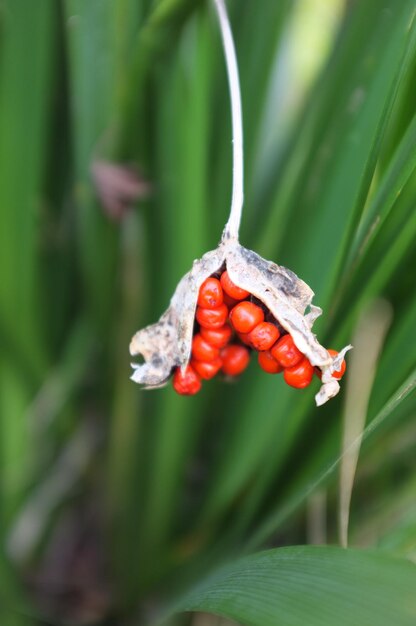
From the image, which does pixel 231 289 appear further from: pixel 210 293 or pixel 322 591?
pixel 322 591

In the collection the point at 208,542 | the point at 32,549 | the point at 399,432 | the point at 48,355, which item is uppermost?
the point at 399,432

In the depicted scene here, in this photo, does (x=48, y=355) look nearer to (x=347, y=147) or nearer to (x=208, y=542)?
(x=208, y=542)

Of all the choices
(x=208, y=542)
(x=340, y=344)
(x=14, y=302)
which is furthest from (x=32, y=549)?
(x=340, y=344)

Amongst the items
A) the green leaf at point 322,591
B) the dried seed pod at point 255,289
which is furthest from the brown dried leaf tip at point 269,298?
the green leaf at point 322,591

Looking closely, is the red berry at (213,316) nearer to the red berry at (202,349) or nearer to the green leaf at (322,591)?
the red berry at (202,349)

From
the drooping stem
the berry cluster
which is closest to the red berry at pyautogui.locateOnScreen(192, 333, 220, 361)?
the berry cluster

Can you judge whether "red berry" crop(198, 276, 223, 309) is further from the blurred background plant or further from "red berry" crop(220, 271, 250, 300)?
the blurred background plant
